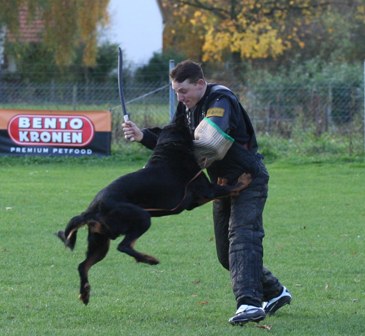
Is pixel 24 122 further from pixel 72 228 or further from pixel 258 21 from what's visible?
pixel 258 21

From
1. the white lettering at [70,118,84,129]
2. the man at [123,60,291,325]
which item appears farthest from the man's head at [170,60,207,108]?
the white lettering at [70,118,84,129]

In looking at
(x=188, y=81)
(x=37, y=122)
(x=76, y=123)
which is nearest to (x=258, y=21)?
(x=76, y=123)

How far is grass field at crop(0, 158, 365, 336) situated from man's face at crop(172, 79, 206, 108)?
143 cm

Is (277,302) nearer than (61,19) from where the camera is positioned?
Yes

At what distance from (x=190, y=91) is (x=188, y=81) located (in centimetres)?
8

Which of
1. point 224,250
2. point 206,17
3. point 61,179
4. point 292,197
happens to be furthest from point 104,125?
point 206,17

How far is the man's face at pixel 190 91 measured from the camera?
583 centimetres

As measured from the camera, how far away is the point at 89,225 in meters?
5.58

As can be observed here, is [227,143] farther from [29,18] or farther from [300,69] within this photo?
[29,18]

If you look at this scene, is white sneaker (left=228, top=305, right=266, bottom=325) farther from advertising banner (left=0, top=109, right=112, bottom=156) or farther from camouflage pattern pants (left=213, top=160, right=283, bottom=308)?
advertising banner (left=0, top=109, right=112, bottom=156)

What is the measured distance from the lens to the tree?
24.6 meters

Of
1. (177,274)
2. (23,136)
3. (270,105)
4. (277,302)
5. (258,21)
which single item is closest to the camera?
(277,302)

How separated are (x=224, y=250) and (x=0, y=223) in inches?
180

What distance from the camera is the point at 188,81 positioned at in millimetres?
5820
